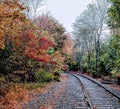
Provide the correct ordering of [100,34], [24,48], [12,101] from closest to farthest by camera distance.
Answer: [12,101] < [24,48] < [100,34]

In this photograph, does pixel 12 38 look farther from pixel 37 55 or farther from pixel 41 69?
pixel 41 69

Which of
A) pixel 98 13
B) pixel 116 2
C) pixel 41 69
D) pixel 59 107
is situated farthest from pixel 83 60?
pixel 59 107

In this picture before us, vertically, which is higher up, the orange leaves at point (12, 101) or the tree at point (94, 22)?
the tree at point (94, 22)

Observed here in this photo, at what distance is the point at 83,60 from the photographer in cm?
7194

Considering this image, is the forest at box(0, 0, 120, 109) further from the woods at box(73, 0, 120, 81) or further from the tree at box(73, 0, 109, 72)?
the tree at box(73, 0, 109, 72)

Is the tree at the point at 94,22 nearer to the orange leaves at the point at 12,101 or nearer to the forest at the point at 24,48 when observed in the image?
the forest at the point at 24,48

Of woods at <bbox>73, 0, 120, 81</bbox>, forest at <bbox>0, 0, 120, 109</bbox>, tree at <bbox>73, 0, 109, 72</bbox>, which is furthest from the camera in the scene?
tree at <bbox>73, 0, 109, 72</bbox>

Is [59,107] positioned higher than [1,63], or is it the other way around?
[1,63]

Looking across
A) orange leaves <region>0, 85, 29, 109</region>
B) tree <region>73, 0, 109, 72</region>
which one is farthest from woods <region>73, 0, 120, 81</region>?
orange leaves <region>0, 85, 29, 109</region>

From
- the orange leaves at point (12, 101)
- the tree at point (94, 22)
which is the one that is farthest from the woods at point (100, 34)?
the orange leaves at point (12, 101)

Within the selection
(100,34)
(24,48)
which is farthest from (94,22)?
(24,48)

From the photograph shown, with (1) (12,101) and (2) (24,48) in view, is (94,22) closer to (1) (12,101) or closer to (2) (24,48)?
(2) (24,48)

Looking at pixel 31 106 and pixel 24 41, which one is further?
pixel 24 41

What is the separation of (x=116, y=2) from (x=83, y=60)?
164ft
